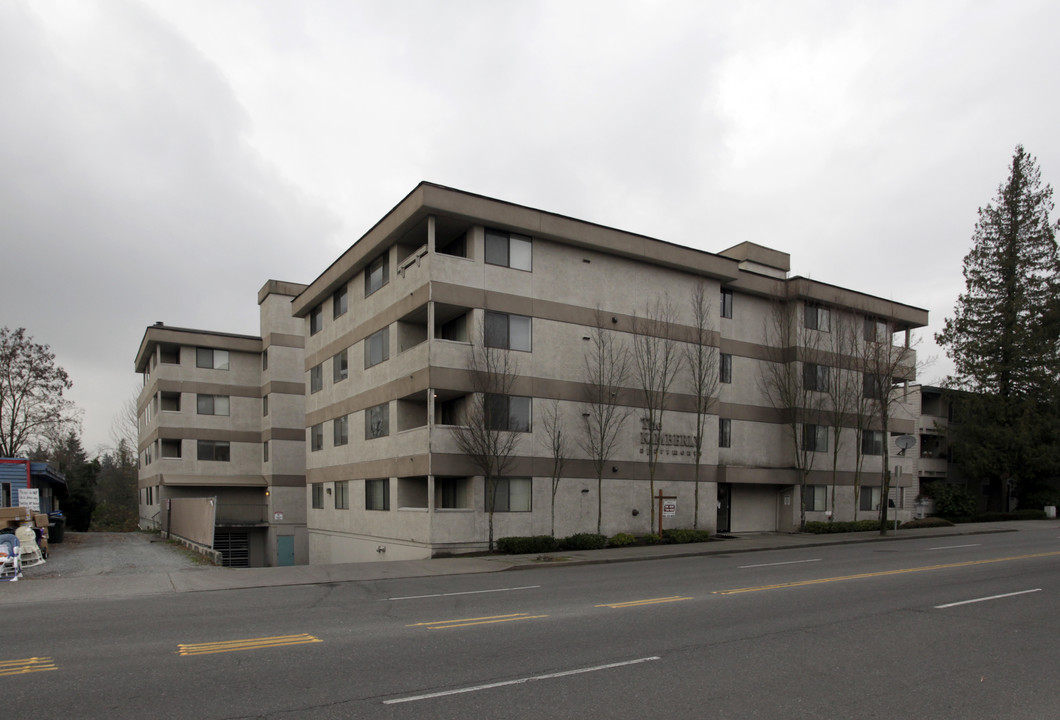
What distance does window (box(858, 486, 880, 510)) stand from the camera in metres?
36.5

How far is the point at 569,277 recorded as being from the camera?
1078 inches

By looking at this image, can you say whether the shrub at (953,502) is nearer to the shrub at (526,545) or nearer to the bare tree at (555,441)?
the bare tree at (555,441)

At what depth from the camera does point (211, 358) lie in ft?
Result: 161

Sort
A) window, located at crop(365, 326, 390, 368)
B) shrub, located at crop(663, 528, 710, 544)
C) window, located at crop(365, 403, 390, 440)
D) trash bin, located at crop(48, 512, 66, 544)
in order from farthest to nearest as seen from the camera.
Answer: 1. trash bin, located at crop(48, 512, 66, 544)
2. window, located at crop(365, 326, 390, 368)
3. window, located at crop(365, 403, 390, 440)
4. shrub, located at crop(663, 528, 710, 544)

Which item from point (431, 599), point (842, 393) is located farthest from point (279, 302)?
point (431, 599)

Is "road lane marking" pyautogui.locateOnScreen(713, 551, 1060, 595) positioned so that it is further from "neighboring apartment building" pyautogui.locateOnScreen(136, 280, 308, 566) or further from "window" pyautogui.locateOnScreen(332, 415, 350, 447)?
"neighboring apartment building" pyautogui.locateOnScreen(136, 280, 308, 566)

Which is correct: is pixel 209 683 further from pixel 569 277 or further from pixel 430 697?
Answer: pixel 569 277

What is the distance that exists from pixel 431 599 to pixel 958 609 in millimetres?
9107

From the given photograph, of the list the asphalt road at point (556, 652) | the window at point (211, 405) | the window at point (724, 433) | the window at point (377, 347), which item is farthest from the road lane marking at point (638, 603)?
the window at point (211, 405)

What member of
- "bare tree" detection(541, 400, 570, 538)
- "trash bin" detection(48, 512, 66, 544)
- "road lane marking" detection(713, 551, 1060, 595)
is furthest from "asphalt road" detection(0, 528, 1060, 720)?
"trash bin" detection(48, 512, 66, 544)

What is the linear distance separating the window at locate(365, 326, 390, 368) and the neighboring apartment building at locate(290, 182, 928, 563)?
0.11 meters

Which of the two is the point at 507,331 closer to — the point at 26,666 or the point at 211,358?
the point at 26,666

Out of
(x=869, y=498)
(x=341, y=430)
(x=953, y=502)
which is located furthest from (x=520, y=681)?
(x=953, y=502)

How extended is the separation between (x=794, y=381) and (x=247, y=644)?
95.8 feet
